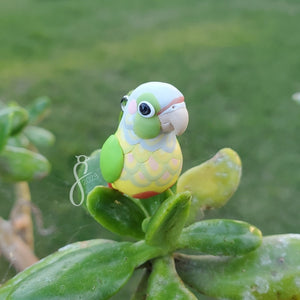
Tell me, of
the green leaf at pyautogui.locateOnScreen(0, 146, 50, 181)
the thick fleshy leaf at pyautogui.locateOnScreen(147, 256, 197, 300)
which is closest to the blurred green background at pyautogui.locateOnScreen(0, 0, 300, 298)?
the green leaf at pyautogui.locateOnScreen(0, 146, 50, 181)

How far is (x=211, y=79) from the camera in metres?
2.26

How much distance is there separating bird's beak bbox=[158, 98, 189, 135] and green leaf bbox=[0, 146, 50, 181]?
1.52 feet

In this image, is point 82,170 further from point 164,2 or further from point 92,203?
point 164,2

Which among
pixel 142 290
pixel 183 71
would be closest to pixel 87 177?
pixel 142 290

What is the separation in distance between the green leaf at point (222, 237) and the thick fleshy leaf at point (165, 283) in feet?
0.12

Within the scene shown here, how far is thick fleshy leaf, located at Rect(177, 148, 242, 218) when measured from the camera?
0.69 meters

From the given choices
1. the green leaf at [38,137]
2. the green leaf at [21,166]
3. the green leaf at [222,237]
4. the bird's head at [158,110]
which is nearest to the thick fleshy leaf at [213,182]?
the green leaf at [222,237]

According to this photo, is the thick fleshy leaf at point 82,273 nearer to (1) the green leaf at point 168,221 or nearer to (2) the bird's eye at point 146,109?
(1) the green leaf at point 168,221

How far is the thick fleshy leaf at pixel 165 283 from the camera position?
559 millimetres

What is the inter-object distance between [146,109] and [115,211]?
177 mm

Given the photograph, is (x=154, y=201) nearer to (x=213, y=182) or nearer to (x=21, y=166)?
(x=213, y=182)

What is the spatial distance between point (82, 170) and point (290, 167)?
119 centimetres

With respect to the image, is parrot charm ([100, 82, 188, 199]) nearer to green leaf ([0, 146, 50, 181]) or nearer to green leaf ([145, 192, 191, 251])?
green leaf ([145, 192, 191, 251])

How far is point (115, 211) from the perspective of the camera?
1.97ft
